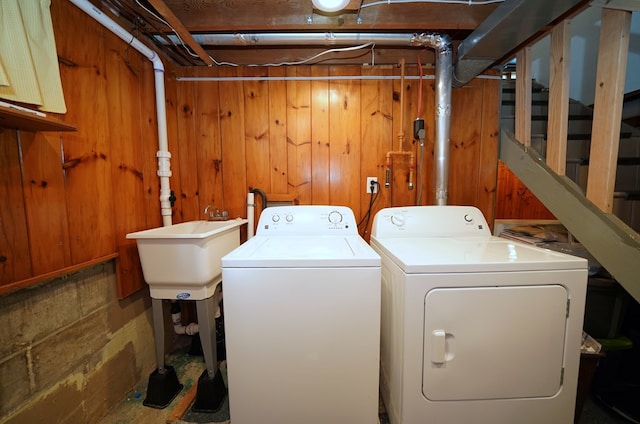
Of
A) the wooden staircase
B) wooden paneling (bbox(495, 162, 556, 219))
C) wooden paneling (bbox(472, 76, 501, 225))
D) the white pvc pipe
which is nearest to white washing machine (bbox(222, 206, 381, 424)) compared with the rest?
the white pvc pipe

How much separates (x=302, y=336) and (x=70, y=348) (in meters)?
1.17

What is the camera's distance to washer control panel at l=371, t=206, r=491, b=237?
59.5 inches

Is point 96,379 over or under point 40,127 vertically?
under

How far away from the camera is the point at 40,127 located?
3.20 ft

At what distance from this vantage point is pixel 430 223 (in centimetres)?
153

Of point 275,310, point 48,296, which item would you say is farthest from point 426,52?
point 48,296

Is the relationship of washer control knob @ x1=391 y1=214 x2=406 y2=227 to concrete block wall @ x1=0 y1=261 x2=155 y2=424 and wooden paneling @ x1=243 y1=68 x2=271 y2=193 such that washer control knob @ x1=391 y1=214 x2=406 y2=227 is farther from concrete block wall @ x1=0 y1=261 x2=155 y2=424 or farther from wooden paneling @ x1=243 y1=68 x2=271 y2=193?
concrete block wall @ x1=0 y1=261 x2=155 y2=424

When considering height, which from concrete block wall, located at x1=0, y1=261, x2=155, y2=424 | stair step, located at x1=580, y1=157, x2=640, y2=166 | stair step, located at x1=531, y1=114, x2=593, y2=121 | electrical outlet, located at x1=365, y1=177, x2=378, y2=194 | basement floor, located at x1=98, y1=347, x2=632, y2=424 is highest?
→ stair step, located at x1=531, y1=114, x2=593, y2=121

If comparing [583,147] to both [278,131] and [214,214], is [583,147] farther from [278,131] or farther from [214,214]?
[214,214]

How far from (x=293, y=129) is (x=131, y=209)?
1.23 m

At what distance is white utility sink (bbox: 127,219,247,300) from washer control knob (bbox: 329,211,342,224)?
714mm

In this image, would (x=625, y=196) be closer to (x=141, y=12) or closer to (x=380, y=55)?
(x=380, y=55)

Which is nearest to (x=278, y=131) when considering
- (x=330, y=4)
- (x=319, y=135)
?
(x=319, y=135)

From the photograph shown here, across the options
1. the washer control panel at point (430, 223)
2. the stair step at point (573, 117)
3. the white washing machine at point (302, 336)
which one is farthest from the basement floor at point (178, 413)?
the stair step at point (573, 117)
